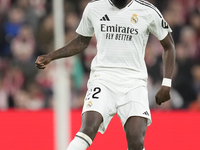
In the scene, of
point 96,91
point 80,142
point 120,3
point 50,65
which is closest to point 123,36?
point 120,3

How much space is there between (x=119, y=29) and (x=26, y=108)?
5278mm

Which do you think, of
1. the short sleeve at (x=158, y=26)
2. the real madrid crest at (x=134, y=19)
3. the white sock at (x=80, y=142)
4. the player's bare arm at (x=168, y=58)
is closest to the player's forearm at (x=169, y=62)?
the player's bare arm at (x=168, y=58)

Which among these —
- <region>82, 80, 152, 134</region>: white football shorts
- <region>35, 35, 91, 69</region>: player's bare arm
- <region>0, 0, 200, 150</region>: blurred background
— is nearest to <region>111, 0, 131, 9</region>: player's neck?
<region>35, 35, 91, 69</region>: player's bare arm

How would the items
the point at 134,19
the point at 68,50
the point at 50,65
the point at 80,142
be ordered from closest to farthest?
the point at 80,142 → the point at 134,19 → the point at 68,50 → the point at 50,65

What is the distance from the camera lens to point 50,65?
30.3ft

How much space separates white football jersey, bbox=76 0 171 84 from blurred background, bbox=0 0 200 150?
4.47 m

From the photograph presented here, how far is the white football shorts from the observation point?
14.0 feet

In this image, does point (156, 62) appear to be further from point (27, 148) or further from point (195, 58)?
point (27, 148)

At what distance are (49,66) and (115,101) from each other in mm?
5012

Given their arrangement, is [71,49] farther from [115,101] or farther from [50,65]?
[50,65]

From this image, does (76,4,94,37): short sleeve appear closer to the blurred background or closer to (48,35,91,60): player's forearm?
(48,35,91,60): player's forearm

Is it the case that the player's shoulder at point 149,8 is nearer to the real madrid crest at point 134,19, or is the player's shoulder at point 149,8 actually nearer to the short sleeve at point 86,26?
the real madrid crest at point 134,19

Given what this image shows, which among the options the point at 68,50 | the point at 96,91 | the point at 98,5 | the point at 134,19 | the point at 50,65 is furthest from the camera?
the point at 50,65

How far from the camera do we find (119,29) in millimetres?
4441
